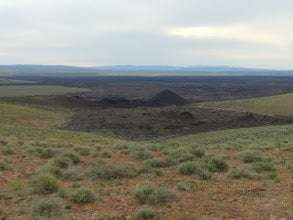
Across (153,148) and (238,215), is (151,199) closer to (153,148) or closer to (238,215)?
(238,215)

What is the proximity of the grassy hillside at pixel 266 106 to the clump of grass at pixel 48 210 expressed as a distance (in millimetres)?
57064

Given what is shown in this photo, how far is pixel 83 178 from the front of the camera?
15.1m

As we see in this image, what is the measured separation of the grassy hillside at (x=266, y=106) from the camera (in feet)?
227

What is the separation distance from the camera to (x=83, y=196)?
1215cm

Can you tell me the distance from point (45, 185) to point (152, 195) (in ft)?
9.48

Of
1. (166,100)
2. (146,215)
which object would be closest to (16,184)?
(146,215)

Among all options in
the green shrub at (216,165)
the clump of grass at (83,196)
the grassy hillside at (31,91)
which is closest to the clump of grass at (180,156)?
the green shrub at (216,165)

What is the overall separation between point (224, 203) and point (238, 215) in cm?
100

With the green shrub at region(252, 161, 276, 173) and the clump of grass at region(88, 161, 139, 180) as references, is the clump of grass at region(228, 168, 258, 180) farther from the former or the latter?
the clump of grass at region(88, 161, 139, 180)

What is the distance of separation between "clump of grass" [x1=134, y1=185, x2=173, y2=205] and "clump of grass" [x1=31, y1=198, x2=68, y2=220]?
5.30 ft

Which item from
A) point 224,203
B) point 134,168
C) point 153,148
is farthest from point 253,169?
point 153,148

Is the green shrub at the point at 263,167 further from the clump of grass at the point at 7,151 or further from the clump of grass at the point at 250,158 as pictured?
the clump of grass at the point at 7,151

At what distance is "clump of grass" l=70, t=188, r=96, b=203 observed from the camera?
1209cm

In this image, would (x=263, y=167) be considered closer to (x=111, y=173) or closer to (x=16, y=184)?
(x=111, y=173)
